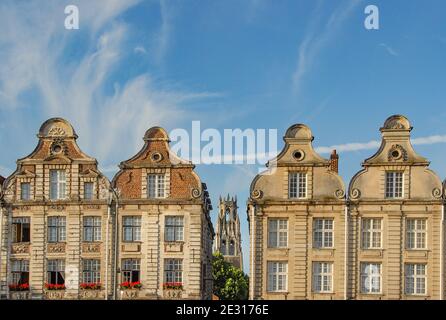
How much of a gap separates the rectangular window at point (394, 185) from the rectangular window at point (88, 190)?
16.1m

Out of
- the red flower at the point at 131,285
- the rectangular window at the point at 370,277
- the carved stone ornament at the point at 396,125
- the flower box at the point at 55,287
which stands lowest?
the flower box at the point at 55,287

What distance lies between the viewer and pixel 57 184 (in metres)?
53.0

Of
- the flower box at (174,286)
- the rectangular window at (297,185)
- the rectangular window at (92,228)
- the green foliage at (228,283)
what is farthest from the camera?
the green foliage at (228,283)

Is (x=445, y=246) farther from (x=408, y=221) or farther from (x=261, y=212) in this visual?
(x=261, y=212)

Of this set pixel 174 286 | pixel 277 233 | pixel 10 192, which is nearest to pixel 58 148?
pixel 10 192

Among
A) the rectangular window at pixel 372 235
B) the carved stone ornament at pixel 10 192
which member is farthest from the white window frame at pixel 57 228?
the rectangular window at pixel 372 235

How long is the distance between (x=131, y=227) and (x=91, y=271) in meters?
3.24

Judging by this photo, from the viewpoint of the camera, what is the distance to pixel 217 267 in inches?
4028

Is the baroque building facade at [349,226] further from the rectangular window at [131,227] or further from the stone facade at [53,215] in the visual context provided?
the stone facade at [53,215]

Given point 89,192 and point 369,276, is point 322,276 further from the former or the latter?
point 89,192

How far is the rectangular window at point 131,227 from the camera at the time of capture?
171ft
